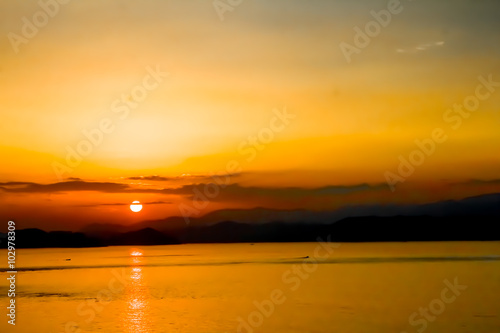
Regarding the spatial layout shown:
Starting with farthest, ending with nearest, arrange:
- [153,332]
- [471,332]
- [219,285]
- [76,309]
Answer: [219,285] → [76,309] → [153,332] → [471,332]

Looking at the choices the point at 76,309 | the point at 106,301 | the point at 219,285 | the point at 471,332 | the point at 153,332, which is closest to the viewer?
the point at 471,332

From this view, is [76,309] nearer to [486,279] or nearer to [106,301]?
[106,301]

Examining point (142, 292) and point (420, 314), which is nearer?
point (420, 314)

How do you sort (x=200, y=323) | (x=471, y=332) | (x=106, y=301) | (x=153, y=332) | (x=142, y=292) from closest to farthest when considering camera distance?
(x=471, y=332)
(x=153, y=332)
(x=200, y=323)
(x=106, y=301)
(x=142, y=292)

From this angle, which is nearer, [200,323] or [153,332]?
[153,332]

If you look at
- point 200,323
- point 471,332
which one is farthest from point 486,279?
point 200,323

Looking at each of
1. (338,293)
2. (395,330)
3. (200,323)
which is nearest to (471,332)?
(395,330)

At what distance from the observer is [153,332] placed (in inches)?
1314

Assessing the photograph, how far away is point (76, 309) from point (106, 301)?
621 centimetres

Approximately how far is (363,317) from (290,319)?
14.4ft

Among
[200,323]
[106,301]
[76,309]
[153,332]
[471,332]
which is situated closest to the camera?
[471,332]

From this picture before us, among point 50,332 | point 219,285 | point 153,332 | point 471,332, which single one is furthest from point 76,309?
point 471,332

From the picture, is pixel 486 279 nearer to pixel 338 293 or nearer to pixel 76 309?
pixel 338 293

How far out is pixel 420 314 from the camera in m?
37.4
